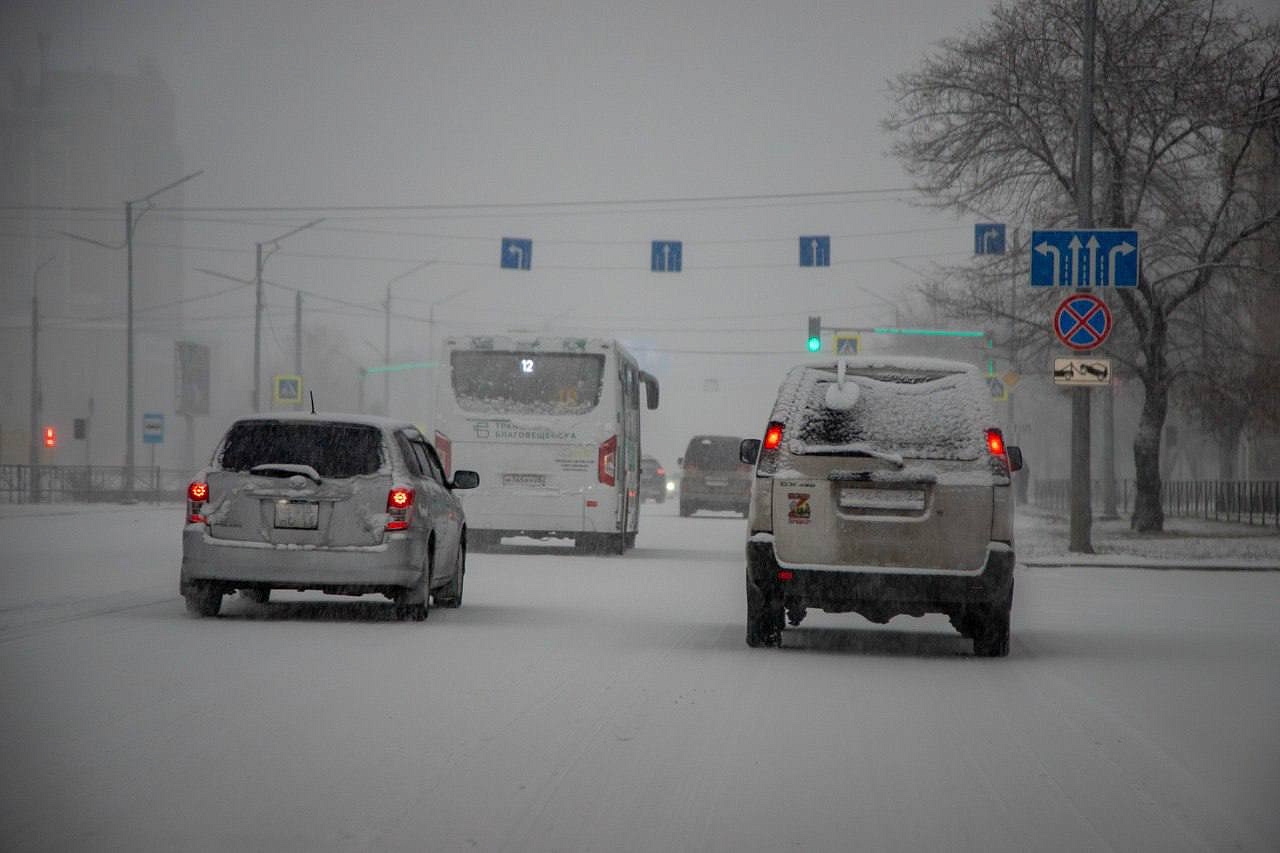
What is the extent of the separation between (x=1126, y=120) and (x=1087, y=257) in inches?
340

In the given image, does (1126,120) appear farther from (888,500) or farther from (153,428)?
(153,428)

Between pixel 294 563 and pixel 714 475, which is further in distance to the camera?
pixel 714 475

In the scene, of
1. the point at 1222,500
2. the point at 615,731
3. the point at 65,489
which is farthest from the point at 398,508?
the point at 65,489

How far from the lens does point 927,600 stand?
42.4 feet

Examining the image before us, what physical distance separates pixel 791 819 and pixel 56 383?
14328 cm

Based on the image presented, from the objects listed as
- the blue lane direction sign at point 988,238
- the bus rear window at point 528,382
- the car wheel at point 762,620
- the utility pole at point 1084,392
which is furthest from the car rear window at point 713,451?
the car wheel at point 762,620

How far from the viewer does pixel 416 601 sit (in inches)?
611

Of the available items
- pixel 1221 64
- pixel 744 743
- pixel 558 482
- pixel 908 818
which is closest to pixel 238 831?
pixel 908 818

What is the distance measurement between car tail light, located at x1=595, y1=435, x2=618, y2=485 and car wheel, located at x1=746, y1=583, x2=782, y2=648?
13.9 metres

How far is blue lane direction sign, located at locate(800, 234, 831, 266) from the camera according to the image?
5284 cm

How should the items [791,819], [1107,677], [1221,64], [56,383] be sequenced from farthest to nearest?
[56,383] < [1221,64] < [1107,677] < [791,819]

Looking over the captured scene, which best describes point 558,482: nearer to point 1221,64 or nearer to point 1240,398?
point 1221,64

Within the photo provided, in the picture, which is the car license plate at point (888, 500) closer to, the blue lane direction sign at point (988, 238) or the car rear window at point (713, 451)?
the blue lane direction sign at point (988, 238)

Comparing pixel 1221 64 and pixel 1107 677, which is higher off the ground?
pixel 1221 64
